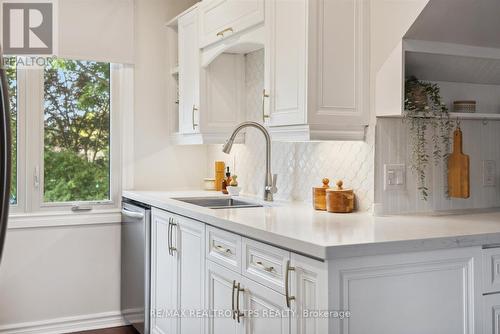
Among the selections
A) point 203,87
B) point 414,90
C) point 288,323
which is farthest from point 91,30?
point 288,323

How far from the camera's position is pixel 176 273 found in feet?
9.72

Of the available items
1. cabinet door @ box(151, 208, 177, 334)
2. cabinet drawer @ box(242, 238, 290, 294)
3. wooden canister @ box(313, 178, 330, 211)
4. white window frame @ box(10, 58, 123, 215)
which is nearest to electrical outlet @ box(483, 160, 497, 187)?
wooden canister @ box(313, 178, 330, 211)

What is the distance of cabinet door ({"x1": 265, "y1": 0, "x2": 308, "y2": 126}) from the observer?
2.39 meters

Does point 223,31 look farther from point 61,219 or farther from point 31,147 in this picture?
point 61,219

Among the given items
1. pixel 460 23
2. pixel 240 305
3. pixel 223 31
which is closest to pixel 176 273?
pixel 240 305

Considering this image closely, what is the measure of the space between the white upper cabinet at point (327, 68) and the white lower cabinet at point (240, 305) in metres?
0.70

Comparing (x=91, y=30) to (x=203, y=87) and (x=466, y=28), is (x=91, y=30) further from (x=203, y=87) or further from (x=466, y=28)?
(x=466, y=28)

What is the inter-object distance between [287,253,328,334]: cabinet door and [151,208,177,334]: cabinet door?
128cm

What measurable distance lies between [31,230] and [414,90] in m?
2.69

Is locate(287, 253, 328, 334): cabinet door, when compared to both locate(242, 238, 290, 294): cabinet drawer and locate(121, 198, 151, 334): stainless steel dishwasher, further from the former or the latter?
locate(121, 198, 151, 334): stainless steel dishwasher

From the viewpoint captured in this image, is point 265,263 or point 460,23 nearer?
point 265,263

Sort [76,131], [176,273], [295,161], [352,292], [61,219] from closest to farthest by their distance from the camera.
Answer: [352,292]
[176,273]
[295,161]
[61,219]
[76,131]

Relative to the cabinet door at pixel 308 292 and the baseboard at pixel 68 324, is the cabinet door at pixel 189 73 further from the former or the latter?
the cabinet door at pixel 308 292

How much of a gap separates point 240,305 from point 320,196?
2.31 ft
